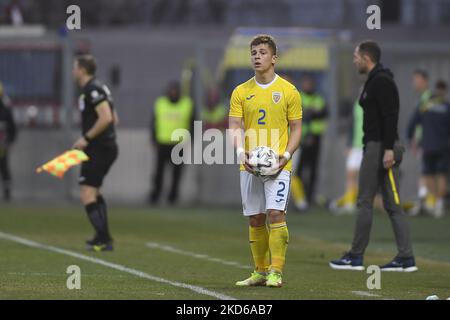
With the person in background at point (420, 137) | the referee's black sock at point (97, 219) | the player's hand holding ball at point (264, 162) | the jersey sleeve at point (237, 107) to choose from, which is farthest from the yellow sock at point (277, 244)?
the person in background at point (420, 137)

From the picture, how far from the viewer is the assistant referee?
1505 centimetres

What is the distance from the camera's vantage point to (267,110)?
36.8 ft

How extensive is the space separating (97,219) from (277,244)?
4.39m

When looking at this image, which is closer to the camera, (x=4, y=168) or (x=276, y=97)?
(x=276, y=97)

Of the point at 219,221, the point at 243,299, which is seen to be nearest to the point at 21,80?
the point at 219,221

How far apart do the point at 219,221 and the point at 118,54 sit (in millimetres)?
10933

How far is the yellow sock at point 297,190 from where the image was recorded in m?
22.8

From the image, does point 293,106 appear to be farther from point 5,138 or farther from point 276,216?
point 5,138

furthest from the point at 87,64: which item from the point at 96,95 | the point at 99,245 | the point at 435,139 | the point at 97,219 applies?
the point at 435,139

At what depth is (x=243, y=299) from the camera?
1012cm

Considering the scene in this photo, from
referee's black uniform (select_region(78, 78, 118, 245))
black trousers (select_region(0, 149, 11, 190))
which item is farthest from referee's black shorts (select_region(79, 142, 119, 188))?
black trousers (select_region(0, 149, 11, 190))

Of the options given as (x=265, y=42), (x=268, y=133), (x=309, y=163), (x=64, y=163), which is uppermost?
(x=265, y=42)
